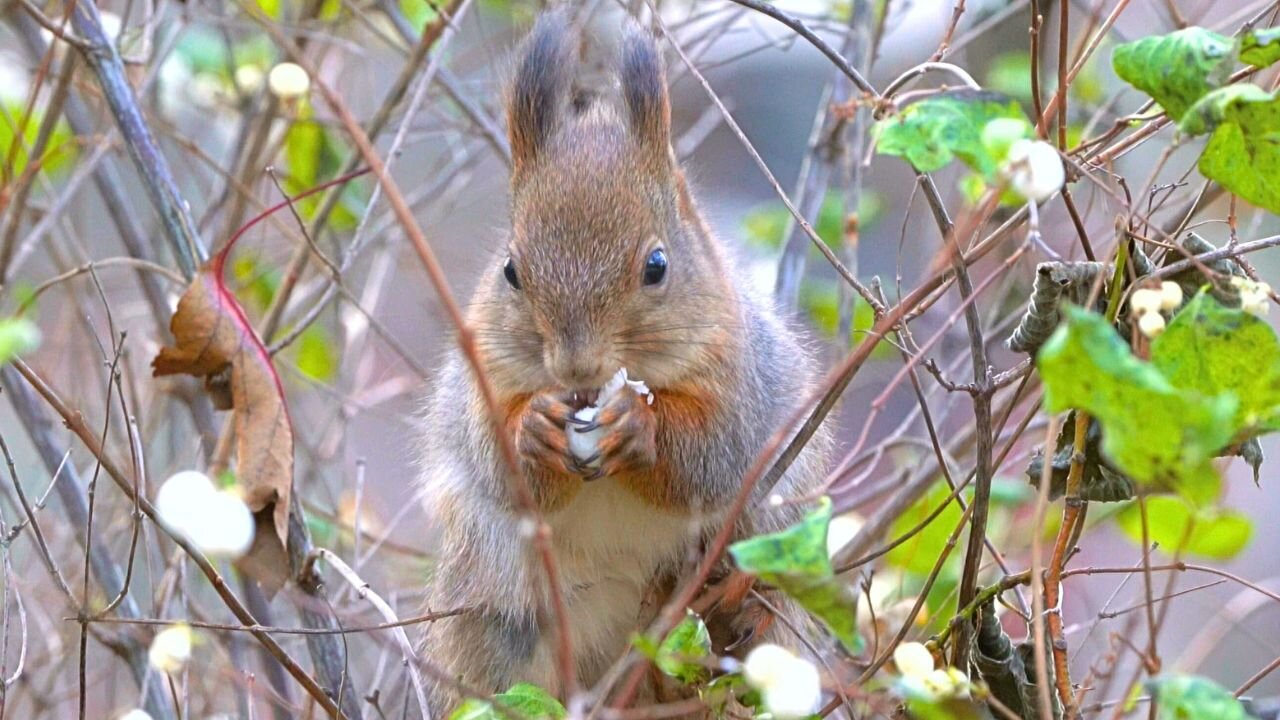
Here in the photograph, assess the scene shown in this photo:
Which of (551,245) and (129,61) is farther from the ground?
(129,61)

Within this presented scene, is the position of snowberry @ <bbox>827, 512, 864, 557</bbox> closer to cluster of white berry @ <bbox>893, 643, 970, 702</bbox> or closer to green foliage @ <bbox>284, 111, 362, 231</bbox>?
cluster of white berry @ <bbox>893, 643, 970, 702</bbox>

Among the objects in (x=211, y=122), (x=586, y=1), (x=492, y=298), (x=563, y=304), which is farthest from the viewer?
(x=211, y=122)

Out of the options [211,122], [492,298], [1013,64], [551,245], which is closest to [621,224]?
[551,245]

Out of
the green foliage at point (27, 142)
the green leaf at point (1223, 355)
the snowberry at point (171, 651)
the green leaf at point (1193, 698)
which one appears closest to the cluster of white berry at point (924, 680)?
the green leaf at point (1193, 698)

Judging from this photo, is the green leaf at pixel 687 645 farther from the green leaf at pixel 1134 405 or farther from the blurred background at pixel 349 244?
the blurred background at pixel 349 244

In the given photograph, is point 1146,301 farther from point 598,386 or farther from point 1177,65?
point 598,386

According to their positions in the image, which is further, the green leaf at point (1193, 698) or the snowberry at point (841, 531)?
the snowberry at point (841, 531)

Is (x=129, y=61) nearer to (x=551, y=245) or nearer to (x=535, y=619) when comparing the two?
(x=551, y=245)

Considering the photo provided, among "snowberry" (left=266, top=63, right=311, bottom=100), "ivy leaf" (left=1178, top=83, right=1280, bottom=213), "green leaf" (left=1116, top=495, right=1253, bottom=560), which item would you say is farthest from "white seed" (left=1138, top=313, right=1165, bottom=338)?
"snowberry" (left=266, top=63, right=311, bottom=100)
